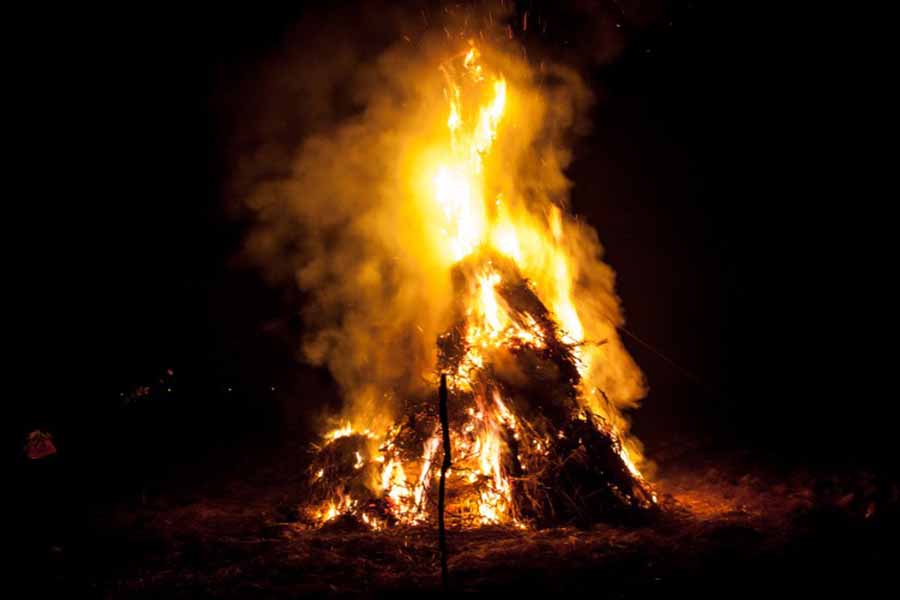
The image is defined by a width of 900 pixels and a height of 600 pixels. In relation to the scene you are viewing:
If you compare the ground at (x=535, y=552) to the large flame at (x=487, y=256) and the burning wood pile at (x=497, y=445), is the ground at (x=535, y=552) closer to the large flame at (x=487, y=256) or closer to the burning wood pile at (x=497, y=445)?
the burning wood pile at (x=497, y=445)

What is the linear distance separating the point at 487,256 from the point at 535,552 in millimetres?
4201

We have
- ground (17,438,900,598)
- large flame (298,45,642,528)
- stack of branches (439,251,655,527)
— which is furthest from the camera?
large flame (298,45,642,528)

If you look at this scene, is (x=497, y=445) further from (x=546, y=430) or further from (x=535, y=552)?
(x=535, y=552)

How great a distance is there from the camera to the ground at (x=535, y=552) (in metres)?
4.82

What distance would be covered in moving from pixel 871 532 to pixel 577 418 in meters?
3.09

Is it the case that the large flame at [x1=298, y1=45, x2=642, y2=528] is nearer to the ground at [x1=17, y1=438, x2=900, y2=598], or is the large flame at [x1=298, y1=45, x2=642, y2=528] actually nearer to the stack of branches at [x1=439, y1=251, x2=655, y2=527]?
the stack of branches at [x1=439, y1=251, x2=655, y2=527]

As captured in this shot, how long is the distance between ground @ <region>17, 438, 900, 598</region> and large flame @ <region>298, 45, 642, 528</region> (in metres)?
1.20

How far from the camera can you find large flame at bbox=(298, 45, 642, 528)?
769 cm

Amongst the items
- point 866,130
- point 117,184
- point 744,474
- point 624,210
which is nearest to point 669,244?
point 624,210

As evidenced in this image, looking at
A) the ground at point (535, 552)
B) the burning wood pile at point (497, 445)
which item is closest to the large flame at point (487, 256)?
the burning wood pile at point (497, 445)

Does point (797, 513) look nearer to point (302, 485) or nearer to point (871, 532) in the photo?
point (871, 532)

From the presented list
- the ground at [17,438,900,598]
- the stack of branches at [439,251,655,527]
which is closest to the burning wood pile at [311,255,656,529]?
the stack of branches at [439,251,655,527]

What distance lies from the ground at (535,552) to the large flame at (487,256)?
120cm

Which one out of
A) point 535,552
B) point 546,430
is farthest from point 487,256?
point 535,552
